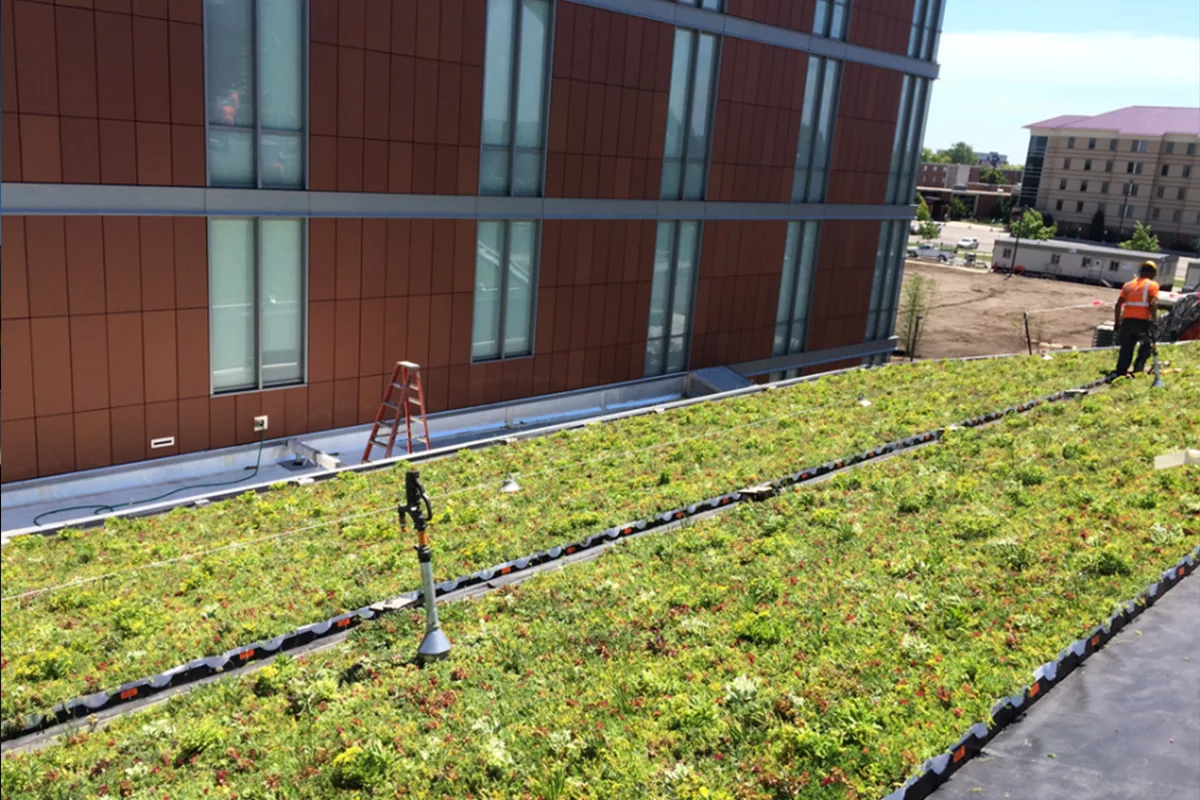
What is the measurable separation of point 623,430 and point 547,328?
6080 mm

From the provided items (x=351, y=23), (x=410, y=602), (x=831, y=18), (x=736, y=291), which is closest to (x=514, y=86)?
(x=351, y=23)

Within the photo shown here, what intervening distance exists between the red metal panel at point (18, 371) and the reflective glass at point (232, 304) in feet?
10.6

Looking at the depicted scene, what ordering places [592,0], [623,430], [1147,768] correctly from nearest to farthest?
[1147,768], [623,430], [592,0]

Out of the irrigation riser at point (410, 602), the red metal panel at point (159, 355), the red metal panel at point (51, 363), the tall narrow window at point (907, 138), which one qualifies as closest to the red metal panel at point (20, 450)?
the red metal panel at point (51, 363)

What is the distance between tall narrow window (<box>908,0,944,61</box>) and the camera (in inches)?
1374

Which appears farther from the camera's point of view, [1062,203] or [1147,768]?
[1062,203]

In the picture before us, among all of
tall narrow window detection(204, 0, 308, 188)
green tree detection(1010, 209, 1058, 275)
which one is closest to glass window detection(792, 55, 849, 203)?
tall narrow window detection(204, 0, 308, 188)

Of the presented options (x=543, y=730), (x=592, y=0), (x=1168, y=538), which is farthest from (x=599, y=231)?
(x=543, y=730)

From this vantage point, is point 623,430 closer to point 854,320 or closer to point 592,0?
point 592,0

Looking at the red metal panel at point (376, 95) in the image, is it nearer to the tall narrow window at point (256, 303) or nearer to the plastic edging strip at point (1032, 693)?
the tall narrow window at point (256, 303)

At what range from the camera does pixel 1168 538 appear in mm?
10617

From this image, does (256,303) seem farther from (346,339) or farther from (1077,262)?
(1077,262)

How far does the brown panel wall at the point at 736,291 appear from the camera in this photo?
96.7 ft

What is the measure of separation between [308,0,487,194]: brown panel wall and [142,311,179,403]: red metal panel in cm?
410
